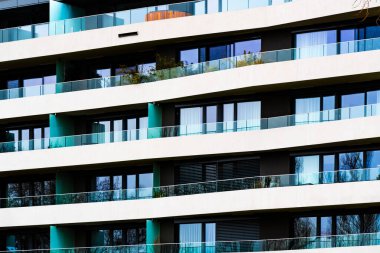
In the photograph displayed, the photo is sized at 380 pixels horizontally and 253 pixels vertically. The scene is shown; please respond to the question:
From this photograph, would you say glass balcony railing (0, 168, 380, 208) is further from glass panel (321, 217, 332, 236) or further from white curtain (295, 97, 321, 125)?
white curtain (295, 97, 321, 125)

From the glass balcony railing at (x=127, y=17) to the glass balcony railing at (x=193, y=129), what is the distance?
17.0 feet

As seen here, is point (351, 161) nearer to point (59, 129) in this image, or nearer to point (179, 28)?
point (179, 28)

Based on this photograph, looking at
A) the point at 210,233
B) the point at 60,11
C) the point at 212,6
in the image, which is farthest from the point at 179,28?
the point at 210,233

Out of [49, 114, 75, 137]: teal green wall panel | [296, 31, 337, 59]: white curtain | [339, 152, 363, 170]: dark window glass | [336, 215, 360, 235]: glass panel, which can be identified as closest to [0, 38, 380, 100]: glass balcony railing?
[296, 31, 337, 59]: white curtain

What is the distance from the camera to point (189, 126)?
4962cm

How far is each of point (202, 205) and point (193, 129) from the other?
148 inches

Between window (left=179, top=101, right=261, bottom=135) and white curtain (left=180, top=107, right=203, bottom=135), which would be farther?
white curtain (left=180, top=107, right=203, bottom=135)

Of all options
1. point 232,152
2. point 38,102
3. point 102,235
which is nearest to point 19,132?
point 38,102

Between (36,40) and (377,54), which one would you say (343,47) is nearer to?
(377,54)

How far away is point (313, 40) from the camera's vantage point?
4722 cm

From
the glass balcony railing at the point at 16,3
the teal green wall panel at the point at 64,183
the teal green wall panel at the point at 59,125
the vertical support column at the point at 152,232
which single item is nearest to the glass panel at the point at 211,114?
the vertical support column at the point at 152,232

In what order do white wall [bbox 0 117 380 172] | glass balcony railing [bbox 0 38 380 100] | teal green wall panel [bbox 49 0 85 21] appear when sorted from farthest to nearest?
1. teal green wall panel [bbox 49 0 85 21]
2. glass balcony railing [bbox 0 38 380 100]
3. white wall [bbox 0 117 380 172]

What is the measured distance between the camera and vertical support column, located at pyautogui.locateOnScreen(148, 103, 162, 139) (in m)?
50.3

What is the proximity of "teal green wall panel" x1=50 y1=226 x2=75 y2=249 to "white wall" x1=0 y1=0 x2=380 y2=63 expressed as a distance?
8.63m
